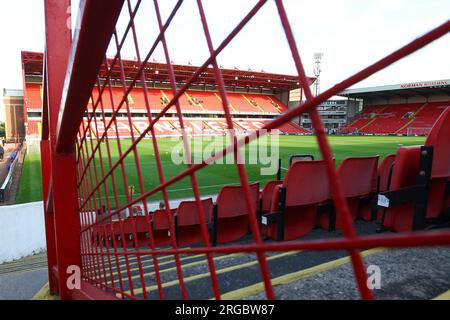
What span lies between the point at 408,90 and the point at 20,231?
125ft

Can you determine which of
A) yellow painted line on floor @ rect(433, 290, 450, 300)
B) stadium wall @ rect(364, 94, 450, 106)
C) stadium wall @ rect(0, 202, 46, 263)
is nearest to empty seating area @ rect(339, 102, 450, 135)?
stadium wall @ rect(364, 94, 450, 106)

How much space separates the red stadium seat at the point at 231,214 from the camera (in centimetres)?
315

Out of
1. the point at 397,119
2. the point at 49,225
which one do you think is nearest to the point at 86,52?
the point at 49,225

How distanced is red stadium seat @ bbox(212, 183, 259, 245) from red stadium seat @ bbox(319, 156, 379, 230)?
84cm

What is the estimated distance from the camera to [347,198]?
272 centimetres

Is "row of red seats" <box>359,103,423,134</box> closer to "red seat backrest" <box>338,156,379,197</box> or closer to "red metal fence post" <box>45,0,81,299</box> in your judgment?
"red seat backrest" <box>338,156,379,197</box>

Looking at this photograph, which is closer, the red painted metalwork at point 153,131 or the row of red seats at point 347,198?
the red painted metalwork at point 153,131

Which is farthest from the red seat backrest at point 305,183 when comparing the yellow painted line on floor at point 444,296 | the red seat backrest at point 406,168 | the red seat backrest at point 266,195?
the yellow painted line on floor at point 444,296

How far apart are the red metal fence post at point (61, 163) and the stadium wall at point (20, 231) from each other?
4.08 metres

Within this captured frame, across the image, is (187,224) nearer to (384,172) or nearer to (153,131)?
(384,172)

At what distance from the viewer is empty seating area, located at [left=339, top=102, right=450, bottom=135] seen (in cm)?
3269

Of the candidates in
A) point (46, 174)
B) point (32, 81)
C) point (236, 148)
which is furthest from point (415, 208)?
point (32, 81)

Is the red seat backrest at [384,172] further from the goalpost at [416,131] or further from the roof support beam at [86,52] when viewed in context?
the goalpost at [416,131]
